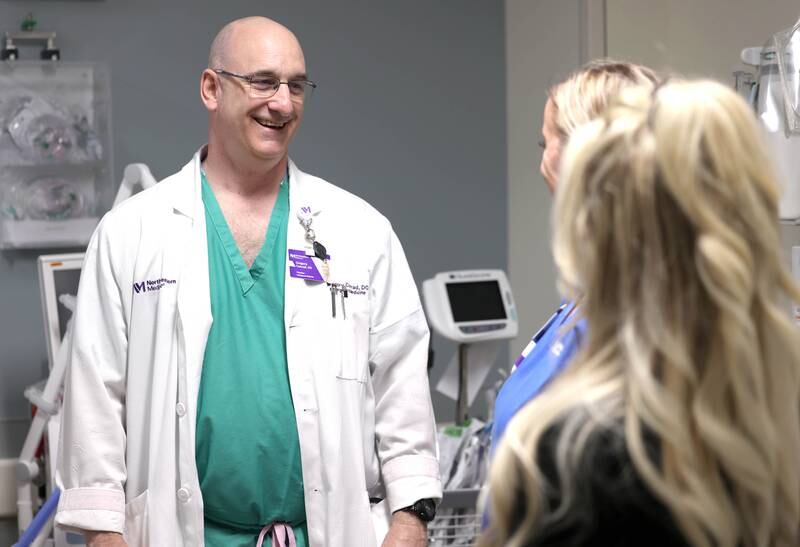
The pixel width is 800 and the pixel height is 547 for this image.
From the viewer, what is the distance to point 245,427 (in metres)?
2.08

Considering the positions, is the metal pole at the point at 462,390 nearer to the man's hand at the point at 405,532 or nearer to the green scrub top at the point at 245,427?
the man's hand at the point at 405,532

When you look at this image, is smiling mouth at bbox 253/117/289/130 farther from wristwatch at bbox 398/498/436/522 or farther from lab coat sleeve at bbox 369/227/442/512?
wristwatch at bbox 398/498/436/522

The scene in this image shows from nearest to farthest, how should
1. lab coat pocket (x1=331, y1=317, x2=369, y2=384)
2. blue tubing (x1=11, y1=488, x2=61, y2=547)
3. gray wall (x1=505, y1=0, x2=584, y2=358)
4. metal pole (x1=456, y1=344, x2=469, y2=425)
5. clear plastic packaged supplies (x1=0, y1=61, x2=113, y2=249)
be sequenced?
lab coat pocket (x1=331, y1=317, x2=369, y2=384) → blue tubing (x1=11, y1=488, x2=61, y2=547) → metal pole (x1=456, y1=344, x2=469, y2=425) → clear plastic packaged supplies (x1=0, y1=61, x2=113, y2=249) → gray wall (x1=505, y1=0, x2=584, y2=358)

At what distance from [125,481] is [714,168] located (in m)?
1.50

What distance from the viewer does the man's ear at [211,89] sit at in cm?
231

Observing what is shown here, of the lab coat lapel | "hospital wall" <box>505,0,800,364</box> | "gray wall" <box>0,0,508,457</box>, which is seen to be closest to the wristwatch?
the lab coat lapel

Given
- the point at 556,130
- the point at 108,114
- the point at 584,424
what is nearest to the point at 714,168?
the point at 584,424

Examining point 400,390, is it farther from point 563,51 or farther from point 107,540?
point 563,51

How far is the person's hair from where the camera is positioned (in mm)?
1516

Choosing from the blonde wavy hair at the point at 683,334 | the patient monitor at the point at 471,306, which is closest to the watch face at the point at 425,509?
the patient monitor at the point at 471,306

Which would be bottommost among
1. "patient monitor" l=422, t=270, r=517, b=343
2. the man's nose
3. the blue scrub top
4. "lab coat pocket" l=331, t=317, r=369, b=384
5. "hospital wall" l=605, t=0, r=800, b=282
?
"patient monitor" l=422, t=270, r=517, b=343

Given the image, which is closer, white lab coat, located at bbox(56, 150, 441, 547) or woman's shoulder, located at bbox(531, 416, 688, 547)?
woman's shoulder, located at bbox(531, 416, 688, 547)

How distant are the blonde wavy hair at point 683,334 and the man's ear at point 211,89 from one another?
1.41m

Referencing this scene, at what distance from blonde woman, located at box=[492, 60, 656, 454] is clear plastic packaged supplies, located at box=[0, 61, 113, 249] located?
2757mm
